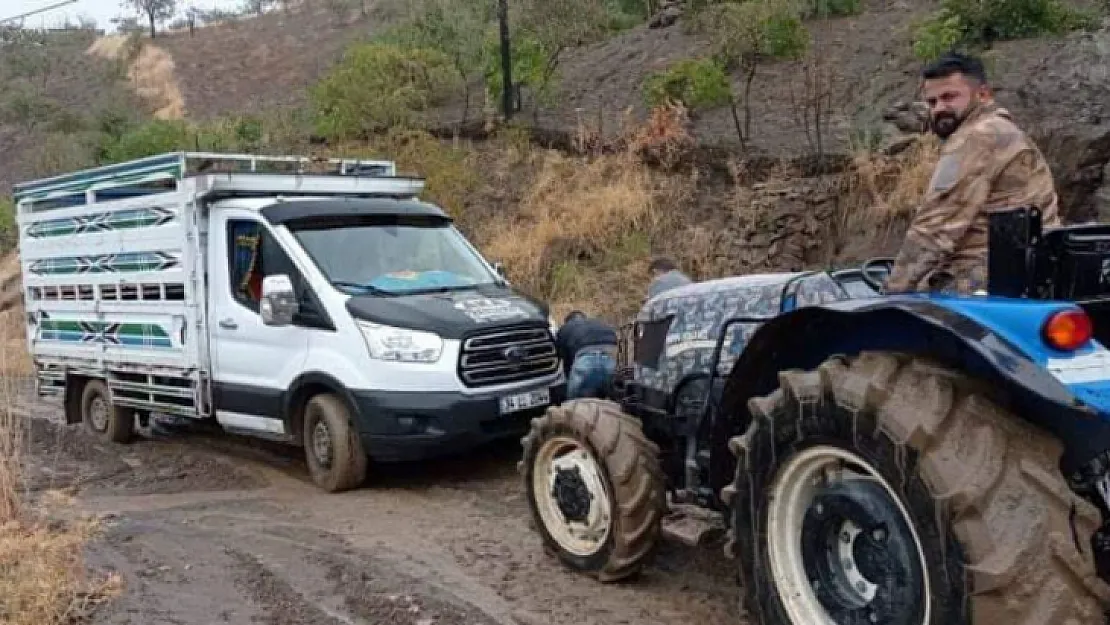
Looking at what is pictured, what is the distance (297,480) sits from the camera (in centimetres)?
872

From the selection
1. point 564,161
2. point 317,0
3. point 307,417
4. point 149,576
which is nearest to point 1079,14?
point 564,161

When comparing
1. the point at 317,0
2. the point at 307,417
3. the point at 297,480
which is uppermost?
the point at 317,0

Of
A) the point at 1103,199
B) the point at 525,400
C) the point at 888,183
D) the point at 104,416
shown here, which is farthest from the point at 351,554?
the point at 888,183

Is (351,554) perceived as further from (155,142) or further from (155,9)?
(155,9)

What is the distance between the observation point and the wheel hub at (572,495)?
18.4 ft

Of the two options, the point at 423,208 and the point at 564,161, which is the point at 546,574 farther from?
the point at 564,161

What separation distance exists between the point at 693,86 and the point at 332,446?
9892 mm

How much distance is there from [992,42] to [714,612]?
11.9 meters

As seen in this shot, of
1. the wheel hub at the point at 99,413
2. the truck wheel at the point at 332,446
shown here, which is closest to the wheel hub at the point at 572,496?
the truck wheel at the point at 332,446

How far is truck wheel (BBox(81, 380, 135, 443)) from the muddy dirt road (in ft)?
3.93

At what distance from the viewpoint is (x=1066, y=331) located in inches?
133

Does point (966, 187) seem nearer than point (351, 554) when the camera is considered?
Yes

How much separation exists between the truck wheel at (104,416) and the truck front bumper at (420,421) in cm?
402

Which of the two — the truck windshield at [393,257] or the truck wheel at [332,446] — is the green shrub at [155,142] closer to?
the truck windshield at [393,257]
